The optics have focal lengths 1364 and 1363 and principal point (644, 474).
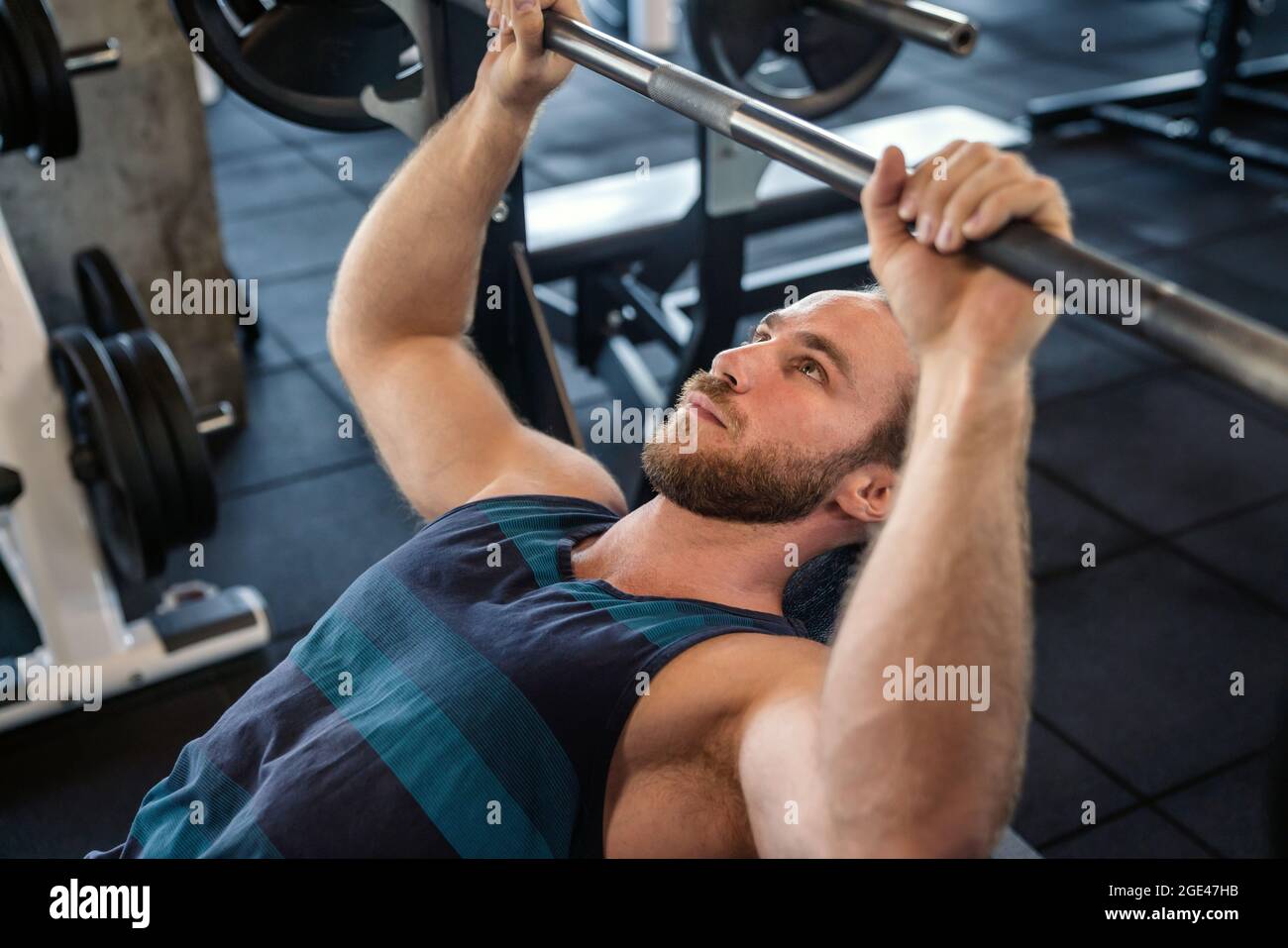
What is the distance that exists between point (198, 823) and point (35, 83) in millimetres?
1519

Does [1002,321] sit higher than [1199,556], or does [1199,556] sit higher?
[1002,321]

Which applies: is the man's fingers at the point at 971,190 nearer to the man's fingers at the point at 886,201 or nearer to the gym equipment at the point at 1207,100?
the man's fingers at the point at 886,201

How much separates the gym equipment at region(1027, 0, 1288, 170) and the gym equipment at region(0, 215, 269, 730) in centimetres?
399

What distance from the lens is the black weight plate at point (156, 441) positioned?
235 centimetres

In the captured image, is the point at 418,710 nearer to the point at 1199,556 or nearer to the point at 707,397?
the point at 707,397

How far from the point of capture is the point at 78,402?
244 centimetres

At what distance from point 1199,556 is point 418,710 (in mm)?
2221

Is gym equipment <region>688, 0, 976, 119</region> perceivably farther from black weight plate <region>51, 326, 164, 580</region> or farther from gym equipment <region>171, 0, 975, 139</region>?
black weight plate <region>51, 326, 164, 580</region>

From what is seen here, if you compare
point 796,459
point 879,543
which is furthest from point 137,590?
point 879,543

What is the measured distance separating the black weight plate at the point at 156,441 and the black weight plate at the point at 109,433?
1 cm

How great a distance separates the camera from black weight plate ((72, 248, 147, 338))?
2.73m

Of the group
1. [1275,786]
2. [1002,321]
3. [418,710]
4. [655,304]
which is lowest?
[655,304]

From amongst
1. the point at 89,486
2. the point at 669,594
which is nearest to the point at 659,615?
the point at 669,594

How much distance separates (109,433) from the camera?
7.60 feet
